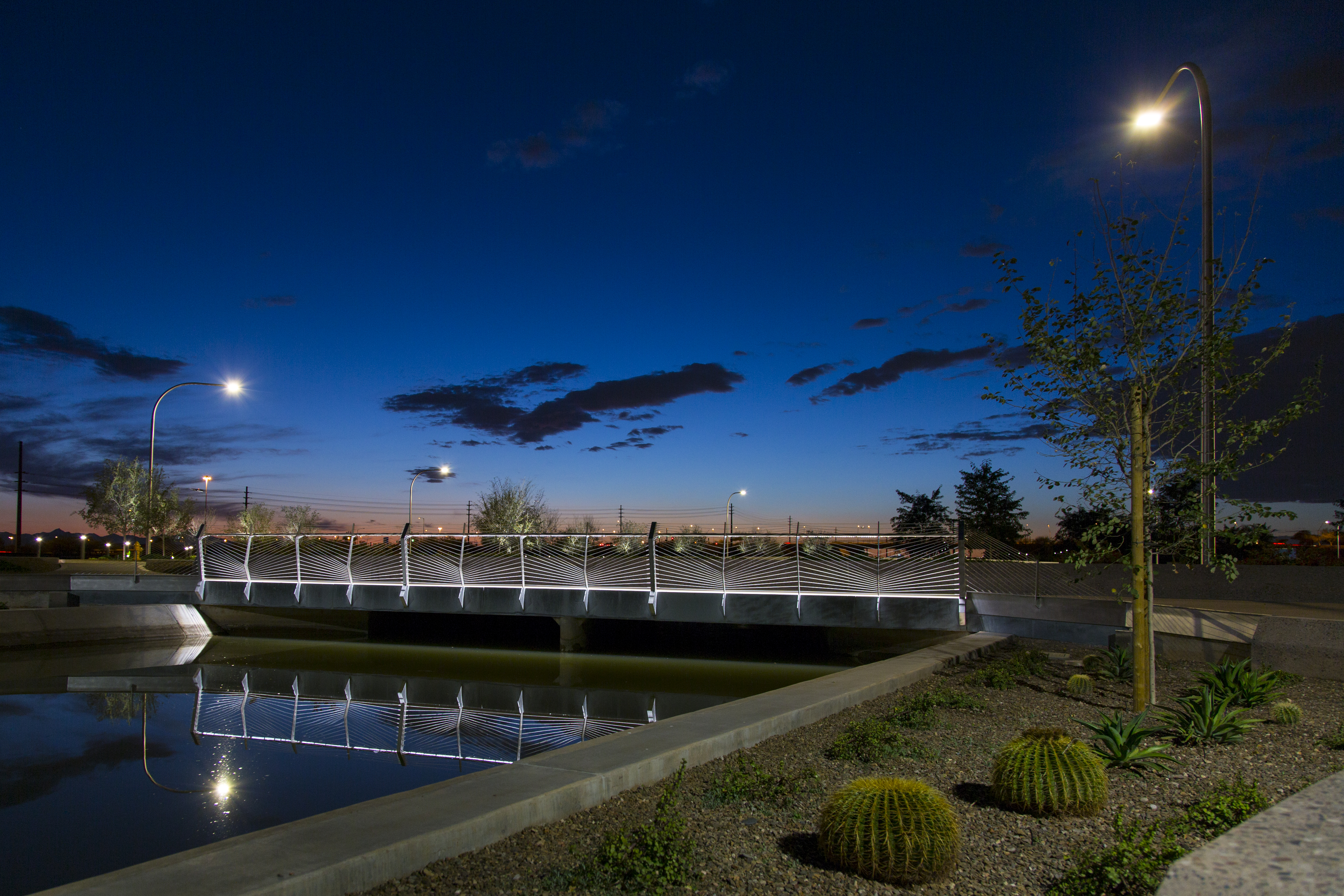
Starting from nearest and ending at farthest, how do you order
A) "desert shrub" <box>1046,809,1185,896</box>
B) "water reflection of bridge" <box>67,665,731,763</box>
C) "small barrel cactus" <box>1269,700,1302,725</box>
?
"desert shrub" <box>1046,809,1185,896</box> < "small barrel cactus" <box>1269,700,1302,725</box> < "water reflection of bridge" <box>67,665,731,763</box>

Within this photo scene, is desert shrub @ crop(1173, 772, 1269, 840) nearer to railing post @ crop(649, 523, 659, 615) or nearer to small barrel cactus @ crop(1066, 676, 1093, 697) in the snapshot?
small barrel cactus @ crop(1066, 676, 1093, 697)

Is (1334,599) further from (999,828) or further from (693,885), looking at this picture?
(693,885)

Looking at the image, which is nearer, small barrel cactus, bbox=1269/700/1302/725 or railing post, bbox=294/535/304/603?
small barrel cactus, bbox=1269/700/1302/725

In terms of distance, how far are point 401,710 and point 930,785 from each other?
10305 millimetres

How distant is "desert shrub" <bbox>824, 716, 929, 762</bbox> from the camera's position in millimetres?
7125

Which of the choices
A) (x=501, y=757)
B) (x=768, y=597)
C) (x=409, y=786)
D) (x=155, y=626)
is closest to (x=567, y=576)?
(x=768, y=597)

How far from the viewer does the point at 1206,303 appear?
9.05 m

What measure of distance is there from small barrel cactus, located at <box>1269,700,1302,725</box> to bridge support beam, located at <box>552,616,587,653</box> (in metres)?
16.4

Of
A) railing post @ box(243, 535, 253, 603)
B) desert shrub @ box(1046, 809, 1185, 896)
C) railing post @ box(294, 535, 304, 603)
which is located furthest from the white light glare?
railing post @ box(243, 535, 253, 603)

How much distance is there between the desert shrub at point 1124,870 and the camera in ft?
13.1

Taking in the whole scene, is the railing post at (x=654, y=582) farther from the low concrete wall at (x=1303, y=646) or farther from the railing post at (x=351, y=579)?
the low concrete wall at (x=1303, y=646)

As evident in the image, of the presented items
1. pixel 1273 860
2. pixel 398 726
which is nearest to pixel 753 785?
pixel 1273 860

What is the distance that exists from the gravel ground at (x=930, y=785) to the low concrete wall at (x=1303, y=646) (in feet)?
7.42

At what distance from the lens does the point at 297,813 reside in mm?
7984
